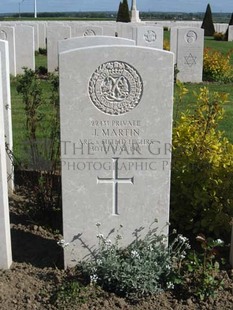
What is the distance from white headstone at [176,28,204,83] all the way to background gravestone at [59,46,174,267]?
10706 millimetres

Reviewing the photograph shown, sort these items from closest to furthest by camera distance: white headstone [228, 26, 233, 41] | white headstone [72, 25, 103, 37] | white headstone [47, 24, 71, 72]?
1. white headstone [47, 24, 71, 72]
2. white headstone [72, 25, 103, 37]
3. white headstone [228, 26, 233, 41]

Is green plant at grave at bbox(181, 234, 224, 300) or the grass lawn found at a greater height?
the grass lawn

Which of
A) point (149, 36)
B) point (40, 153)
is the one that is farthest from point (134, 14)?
point (40, 153)

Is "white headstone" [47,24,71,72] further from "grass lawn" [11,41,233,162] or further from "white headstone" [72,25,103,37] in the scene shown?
"grass lawn" [11,41,233,162]

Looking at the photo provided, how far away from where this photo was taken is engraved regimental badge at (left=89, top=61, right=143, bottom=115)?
11.3ft

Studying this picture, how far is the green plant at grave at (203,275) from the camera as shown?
350 centimetres

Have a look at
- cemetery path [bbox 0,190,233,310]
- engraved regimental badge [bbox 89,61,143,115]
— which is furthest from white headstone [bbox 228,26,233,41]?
engraved regimental badge [bbox 89,61,143,115]

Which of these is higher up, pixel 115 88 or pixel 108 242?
pixel 115 88

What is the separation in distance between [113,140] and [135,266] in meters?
0.89

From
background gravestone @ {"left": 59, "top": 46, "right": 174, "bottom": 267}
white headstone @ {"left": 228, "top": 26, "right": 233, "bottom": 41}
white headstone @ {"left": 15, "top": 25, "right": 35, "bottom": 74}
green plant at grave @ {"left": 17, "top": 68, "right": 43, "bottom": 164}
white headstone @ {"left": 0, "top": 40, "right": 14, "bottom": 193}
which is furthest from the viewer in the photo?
white headstone @ {"left": 228, "top": 26, "right": 233, "bottom": 41}

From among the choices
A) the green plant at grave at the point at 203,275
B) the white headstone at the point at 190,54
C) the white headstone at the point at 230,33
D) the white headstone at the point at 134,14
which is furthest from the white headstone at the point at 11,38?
the white headstone at the point at 134,14

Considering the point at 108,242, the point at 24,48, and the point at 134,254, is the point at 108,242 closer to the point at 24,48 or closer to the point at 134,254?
the point at 134,254

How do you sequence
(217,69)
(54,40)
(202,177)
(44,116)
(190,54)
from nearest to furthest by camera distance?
(202,177) < (44,116) < (190,54) < (217,69) < (54,40)

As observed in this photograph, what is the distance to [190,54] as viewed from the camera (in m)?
14.1
